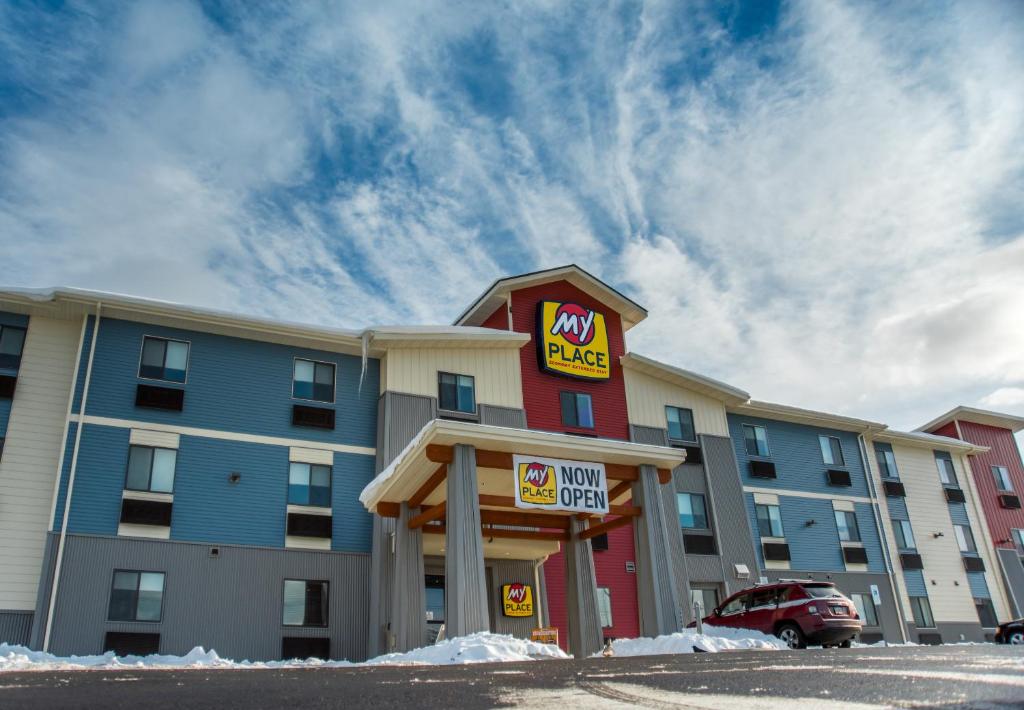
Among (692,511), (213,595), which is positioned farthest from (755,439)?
(213,595)

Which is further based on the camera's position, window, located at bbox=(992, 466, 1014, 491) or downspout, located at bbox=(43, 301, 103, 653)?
window, located at bbox=(992, 466, 1014, 491)

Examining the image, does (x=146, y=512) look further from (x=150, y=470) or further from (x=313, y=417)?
(x=313, y=417)

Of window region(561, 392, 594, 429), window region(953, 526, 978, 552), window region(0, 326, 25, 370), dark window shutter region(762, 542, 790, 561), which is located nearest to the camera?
window region(0, 326, 25, 370)

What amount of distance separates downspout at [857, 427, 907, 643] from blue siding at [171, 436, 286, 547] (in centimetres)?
2449

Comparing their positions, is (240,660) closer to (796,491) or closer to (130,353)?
(130,353)

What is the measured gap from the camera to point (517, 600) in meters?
23.5

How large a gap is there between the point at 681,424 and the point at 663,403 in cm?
109

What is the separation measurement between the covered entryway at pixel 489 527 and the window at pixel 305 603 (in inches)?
64.0

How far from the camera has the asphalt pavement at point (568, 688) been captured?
545 centimetres

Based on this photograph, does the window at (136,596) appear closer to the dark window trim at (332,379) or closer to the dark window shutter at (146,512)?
the dark window shutter at (146,512)

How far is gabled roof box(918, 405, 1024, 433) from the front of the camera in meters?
38.5

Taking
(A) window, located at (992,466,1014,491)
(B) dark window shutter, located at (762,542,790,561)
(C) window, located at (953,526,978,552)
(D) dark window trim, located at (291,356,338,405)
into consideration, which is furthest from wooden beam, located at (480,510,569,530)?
(A) window, located at (992,466,1014,491)

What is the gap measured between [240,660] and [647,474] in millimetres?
11139

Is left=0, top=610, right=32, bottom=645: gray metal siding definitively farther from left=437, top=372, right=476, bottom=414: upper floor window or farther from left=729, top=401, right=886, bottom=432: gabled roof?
left=729, top=401, right=886, bottom=432: gabled roof
